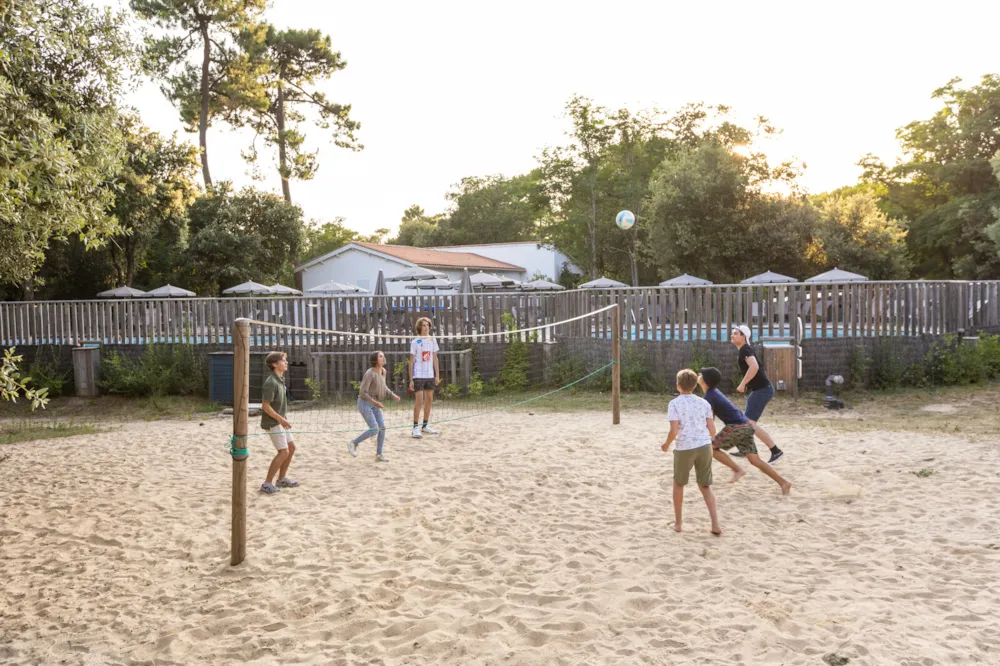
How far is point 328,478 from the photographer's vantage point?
26.0 ft

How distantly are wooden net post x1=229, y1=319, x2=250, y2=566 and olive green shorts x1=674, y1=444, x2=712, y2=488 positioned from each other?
127 inches

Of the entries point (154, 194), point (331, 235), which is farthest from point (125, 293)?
point (331, 235)

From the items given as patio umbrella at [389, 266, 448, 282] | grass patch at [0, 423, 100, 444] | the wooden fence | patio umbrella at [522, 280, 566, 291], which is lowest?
grass patch at [0, 423, 100, 444]

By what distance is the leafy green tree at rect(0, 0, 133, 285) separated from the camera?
6.29 m

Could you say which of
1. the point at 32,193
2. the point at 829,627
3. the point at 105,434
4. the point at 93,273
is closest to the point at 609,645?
the point at 829,627

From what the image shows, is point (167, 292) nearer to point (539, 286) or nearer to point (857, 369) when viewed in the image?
point (539, 286)

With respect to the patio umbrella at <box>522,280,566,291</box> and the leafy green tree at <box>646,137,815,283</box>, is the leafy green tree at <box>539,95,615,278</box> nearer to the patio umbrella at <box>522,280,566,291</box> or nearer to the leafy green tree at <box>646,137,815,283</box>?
the leafy green tree at <box>646,137,815,283</box>

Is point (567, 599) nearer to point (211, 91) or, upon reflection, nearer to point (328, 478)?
point (328, 478)

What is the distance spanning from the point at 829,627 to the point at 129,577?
4544 millimetres

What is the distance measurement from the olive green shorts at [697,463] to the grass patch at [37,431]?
9.21m

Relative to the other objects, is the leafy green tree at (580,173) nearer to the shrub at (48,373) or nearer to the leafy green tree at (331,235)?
the leafy green tree at (331,235)

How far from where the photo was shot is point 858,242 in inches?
1248

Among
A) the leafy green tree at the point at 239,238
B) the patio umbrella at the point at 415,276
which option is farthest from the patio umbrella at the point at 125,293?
the patio umbrella at the point at 415,276

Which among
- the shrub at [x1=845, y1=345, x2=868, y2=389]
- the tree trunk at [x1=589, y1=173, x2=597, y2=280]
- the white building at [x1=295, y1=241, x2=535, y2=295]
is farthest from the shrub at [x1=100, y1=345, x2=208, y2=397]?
the tree trunk at [x1=589, y1=173, x2=597, y2=280]
